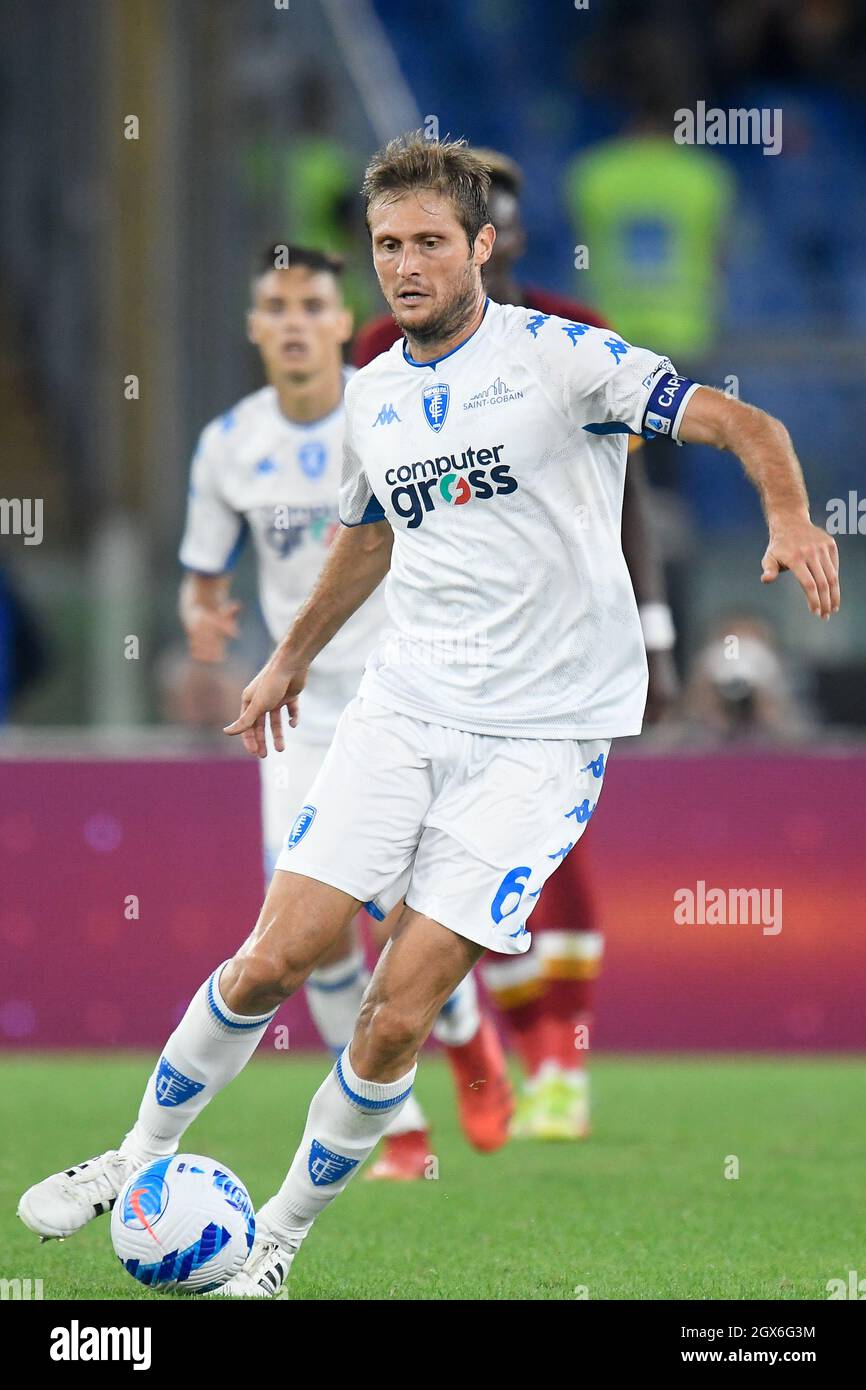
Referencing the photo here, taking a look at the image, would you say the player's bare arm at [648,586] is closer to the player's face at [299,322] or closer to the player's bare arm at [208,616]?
the player's face at [299,322]

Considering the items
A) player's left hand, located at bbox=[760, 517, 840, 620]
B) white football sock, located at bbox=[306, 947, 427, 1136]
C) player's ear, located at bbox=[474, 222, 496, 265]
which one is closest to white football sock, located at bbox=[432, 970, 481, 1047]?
white football sock, located at bbox=[306, 947, 427, 1136]

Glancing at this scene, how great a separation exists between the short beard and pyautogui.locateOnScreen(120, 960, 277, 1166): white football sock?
140 cm

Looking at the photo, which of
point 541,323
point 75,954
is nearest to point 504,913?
point 541,323

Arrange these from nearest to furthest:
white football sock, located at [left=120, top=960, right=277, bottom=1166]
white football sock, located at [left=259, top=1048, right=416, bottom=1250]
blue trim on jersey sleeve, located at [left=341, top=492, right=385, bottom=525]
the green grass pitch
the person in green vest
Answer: white football sock, located at [left=259, top=1048, right=416, bottom=1250] → white football sock, located at [left=120, top=960, right=277, bottom=1166] → the green grass pitch → blue trim on jersey sleeve, located at [left=341, top=492, right=385, bottom=525] → the person in green vest

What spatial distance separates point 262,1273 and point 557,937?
293 centimetres

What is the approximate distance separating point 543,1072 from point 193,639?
185 cm

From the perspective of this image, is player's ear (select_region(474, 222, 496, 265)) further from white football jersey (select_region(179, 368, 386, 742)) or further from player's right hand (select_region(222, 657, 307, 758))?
white football jersey (select_region(179, 368, 386, 742))

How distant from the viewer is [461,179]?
4.86 meters

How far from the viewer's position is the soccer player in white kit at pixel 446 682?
190 inches

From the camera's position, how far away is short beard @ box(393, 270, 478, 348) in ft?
16.0

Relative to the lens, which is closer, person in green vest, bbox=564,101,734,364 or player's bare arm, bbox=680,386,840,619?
player's bare arm, bbox=680,386,840,619

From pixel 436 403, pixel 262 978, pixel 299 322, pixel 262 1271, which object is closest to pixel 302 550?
pixel 299 322

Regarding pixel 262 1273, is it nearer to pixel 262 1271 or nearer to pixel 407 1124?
pixel 262 1271

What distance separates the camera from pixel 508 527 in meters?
4.90
